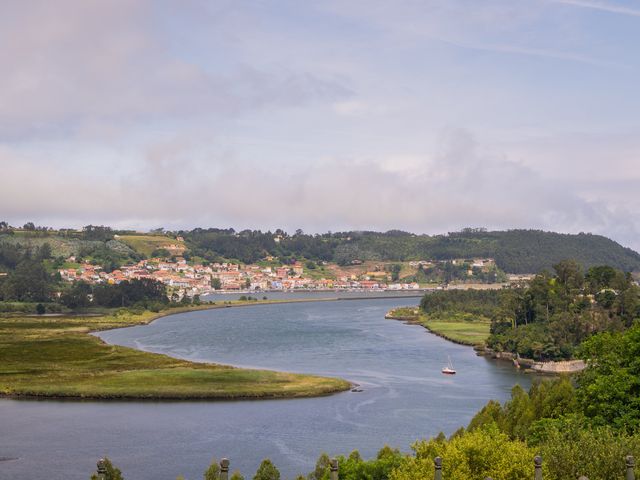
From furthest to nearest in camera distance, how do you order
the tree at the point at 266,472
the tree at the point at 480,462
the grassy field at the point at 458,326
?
the grassy field at the point at 458,326 < the tree at the point at 266,472 < the tree at the point at 480,462

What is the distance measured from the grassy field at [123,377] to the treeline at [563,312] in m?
35.7

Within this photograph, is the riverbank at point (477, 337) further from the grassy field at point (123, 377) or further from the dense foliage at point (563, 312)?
the grassy field at point (123, 377)

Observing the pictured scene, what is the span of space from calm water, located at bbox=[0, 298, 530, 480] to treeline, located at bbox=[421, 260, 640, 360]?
6.66 meters

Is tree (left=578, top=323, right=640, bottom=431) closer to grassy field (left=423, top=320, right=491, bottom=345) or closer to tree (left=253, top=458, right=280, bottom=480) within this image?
tree (left=253, top=458, right=280, bottom=480)

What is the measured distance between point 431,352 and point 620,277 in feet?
99.9

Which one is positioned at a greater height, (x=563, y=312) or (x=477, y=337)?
(x=563, y=312)

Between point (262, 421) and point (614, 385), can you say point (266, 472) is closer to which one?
point (614, 385)

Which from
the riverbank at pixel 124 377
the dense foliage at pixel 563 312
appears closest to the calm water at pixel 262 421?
the riverbank at pixel 124 377

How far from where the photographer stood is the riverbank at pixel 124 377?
8419 centimetres

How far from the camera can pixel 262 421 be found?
2852 inches

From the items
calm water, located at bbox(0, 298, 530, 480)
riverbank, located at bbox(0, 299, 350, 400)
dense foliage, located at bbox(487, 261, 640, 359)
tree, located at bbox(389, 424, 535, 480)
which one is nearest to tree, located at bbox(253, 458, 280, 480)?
calm water, located at bbox(0, 298, 530, 480)

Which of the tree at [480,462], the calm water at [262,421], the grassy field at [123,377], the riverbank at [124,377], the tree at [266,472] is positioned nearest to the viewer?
the tree at [480,462]

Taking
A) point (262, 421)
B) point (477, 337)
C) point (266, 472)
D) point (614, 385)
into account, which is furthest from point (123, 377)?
point (477, 337)

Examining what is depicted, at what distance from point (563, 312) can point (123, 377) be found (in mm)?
Answer: 62942
